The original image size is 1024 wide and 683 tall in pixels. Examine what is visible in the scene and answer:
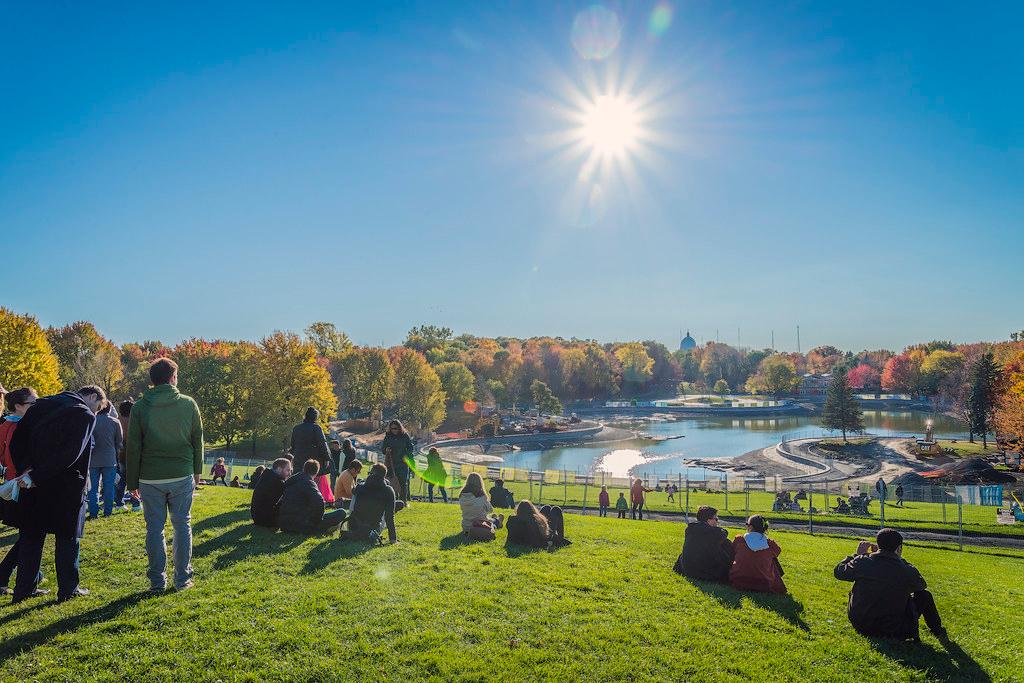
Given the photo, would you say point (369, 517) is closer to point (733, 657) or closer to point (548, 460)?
point (733, 657)

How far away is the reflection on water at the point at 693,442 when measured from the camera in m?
52.2

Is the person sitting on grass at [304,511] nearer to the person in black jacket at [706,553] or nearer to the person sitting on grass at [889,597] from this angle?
the person in black jacket at [706,553]

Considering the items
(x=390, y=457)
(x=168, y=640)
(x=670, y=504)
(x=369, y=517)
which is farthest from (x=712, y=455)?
(x=168, y=640)

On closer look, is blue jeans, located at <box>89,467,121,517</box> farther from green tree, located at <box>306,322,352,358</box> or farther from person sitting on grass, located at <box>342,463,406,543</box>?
green tree, located at <box>306,322,352,358</box>

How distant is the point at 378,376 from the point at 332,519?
6117 centimetres

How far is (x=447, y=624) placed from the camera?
6.15 metres

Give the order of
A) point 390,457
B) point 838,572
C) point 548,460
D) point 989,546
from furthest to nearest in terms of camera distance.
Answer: point 548,460, point 989,546, point 390,457, point 838,572

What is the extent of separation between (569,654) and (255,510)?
6.56 m

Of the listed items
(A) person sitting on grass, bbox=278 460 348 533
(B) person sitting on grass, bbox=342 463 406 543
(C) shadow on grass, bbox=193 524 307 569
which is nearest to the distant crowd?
(C) shadow on grass, bbox=193 524 307 569

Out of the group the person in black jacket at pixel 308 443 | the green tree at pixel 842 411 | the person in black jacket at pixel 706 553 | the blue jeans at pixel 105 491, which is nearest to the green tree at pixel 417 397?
the green tree at pixel 842 411

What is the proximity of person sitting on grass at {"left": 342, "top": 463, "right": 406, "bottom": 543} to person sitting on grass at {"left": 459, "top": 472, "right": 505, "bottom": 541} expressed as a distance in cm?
137

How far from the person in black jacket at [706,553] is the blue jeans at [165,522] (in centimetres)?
662

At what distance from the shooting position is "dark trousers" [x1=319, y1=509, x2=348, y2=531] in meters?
9.70

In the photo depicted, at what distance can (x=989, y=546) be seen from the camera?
682 inches
